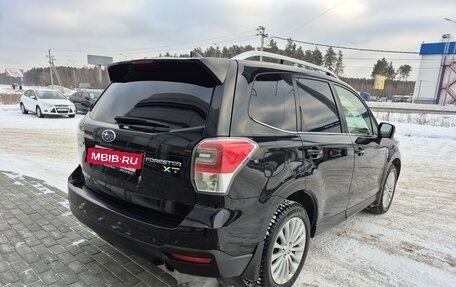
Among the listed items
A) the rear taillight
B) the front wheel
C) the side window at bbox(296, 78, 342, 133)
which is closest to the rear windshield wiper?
the rear taillight

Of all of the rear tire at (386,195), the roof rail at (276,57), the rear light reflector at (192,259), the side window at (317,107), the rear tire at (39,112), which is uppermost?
the roof rail at (276,57)

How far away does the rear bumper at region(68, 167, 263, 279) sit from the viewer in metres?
1.95

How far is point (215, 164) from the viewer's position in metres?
1.94

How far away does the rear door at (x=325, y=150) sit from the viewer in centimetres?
265

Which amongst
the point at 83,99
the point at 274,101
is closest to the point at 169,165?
the point at 274,101

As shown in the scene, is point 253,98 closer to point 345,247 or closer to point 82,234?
point 345,247

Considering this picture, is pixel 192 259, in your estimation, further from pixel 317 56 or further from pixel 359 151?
pixel 317 56

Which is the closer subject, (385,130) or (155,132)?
(155,132)

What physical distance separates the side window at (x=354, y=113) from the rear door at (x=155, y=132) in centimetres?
182

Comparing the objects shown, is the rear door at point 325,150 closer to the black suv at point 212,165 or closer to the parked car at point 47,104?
the black suv at point 212,165

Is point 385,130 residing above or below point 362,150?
above

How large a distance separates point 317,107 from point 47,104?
16480 mm

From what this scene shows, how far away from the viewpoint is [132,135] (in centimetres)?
226
